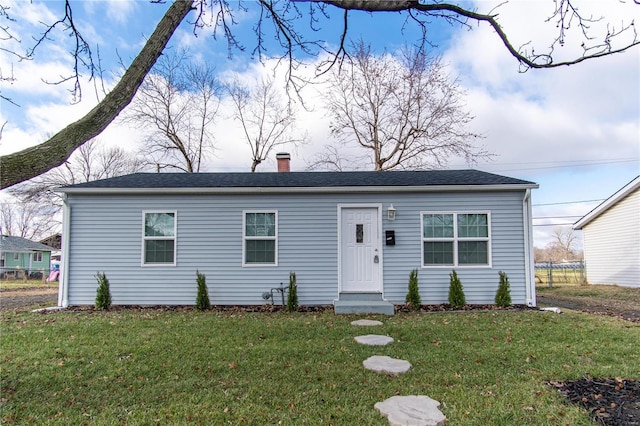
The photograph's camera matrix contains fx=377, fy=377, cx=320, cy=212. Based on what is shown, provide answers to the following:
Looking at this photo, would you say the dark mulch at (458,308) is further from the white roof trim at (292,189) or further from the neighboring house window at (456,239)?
the white roof trim at (292,189)

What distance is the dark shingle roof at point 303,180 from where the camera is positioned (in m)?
8.32

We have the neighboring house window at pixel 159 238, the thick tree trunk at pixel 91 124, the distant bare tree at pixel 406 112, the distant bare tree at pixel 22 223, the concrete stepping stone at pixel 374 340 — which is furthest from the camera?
the distant bare tree at pixel 22 223

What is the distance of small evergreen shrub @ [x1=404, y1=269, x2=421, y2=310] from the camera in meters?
7.81

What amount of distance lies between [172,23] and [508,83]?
9213 millimetres

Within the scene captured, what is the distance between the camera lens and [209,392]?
325 centimetres

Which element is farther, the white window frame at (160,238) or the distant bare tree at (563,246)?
the distant bare tree at (563,246)

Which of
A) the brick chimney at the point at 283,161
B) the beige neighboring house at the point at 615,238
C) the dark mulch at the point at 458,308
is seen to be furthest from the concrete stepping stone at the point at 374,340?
the beige neighboring house at the point at 615,238

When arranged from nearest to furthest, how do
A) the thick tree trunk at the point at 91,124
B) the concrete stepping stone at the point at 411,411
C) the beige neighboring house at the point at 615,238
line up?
1. the thick tree trunk at the point at 91,124
2. the concrete stepping stone at the point at 411,411
3. the beige neighboring house at the point at 615,238

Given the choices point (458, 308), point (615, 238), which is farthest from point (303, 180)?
point (615, 238)

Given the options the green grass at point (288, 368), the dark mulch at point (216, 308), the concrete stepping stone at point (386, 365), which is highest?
the concrete stepping stone at point (386, 365)

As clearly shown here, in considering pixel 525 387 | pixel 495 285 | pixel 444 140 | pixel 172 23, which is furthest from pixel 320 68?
pixel 444 140

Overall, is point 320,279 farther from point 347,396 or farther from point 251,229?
point 347,396

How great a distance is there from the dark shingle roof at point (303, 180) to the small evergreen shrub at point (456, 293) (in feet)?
6.74

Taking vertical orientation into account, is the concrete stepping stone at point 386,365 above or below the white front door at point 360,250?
below
